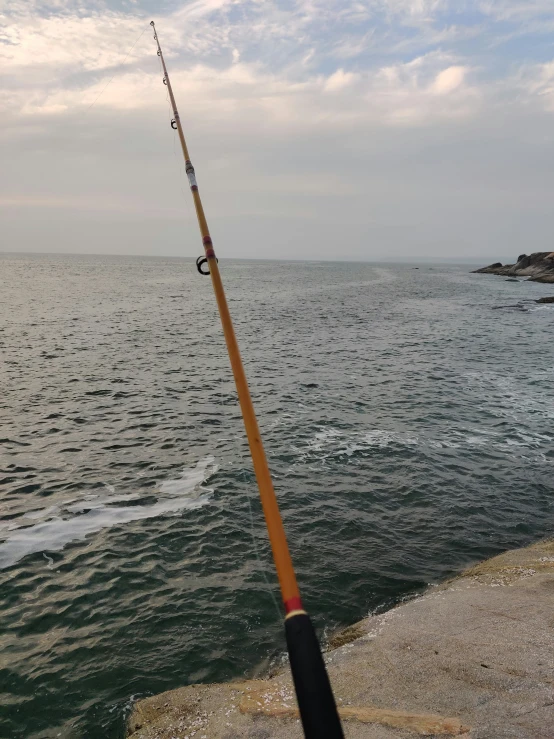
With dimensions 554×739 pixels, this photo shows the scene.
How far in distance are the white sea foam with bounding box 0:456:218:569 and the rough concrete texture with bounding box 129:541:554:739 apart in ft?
18.8

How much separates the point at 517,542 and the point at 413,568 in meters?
3.04

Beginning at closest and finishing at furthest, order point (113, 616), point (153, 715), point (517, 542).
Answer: point (153, 715), point (113, 616), point (517, 542)

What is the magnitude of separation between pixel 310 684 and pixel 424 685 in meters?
4.72

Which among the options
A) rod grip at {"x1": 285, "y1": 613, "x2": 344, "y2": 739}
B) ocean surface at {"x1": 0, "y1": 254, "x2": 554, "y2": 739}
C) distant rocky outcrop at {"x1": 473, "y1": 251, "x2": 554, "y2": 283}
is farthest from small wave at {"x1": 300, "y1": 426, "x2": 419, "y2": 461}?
distant rocky outcrop at {"x1": 473, "y1": 251, "x2": 554, "y2": 283}

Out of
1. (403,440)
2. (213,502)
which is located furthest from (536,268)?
(213,502)

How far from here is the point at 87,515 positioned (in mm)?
12570

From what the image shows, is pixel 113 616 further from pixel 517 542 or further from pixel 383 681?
pixel 517 542

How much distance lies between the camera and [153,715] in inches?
257

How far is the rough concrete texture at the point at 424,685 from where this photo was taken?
16.6 feet

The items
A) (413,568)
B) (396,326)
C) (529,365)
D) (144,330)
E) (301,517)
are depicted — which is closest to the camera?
(413,568)

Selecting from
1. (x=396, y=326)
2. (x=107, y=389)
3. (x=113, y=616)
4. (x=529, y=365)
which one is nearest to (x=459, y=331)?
Answer: (x=396, y=326)

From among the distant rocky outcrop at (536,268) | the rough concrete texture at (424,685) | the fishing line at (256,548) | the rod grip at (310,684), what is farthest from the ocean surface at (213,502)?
the distant rocky outcrop at (536,268)

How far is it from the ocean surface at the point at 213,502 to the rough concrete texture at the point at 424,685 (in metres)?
1.25

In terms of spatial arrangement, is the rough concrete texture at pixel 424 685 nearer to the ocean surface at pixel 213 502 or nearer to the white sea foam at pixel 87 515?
the ocean surface at pixel 213 502
